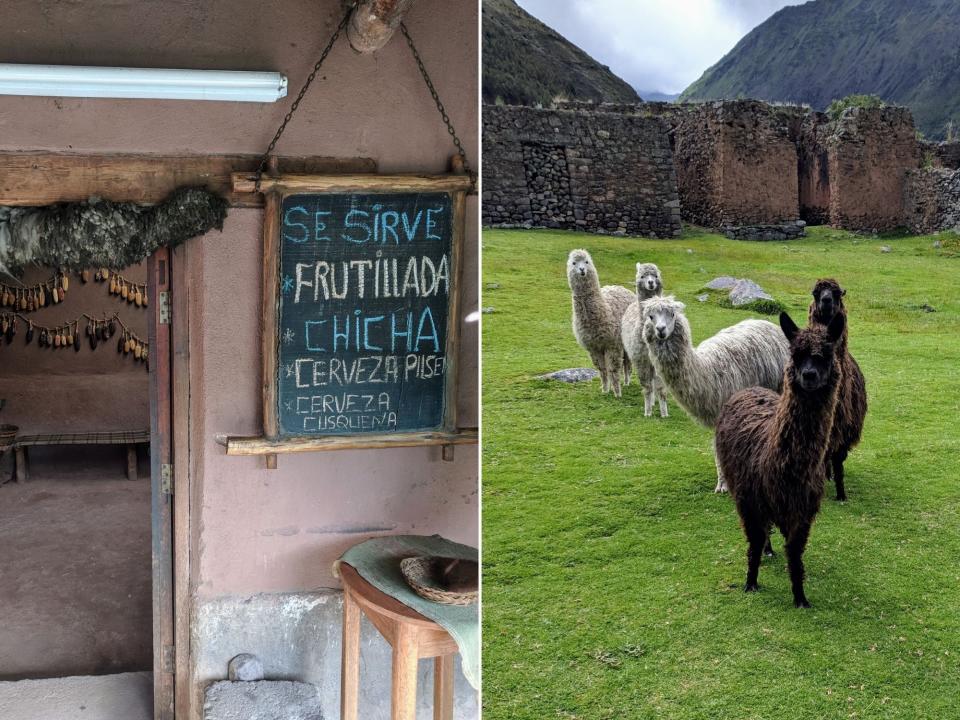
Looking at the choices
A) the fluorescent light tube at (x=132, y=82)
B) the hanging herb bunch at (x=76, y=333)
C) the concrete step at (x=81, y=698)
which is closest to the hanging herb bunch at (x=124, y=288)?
the hanging herb bunch at (x=76, y=333)

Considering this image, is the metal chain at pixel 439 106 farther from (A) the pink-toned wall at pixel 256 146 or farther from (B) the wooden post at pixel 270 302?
(B) the wooden post at pixel 270 302

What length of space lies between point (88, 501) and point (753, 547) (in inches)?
185

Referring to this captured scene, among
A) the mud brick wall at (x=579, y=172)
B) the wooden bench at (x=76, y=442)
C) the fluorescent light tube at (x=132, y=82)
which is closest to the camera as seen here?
the fluorescent light tube at (x=132, y=82)

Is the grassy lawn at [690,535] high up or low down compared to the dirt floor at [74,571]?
up

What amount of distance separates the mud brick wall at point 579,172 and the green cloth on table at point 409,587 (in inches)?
38.6

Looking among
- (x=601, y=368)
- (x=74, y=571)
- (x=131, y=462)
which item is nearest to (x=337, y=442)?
(x=601, y=368)

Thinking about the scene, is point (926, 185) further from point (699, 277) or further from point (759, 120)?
Answer: point (699, 277)

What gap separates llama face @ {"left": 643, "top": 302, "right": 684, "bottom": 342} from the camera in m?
2.46

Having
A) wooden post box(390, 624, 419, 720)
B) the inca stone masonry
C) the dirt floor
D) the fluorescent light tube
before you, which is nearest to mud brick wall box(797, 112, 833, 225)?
the inca stone masonry

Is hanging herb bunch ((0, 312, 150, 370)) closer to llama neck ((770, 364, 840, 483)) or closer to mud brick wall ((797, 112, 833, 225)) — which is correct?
mud brick wall ((797, 112, 833, 225))

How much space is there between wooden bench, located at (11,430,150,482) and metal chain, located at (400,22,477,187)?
4.45 meters

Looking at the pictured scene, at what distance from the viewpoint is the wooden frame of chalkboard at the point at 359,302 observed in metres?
2.75

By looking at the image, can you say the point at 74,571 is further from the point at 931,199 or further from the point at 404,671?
→ the point at 931,199

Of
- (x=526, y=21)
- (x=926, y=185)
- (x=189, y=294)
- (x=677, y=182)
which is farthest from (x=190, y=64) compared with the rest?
(x=926, y=185)
